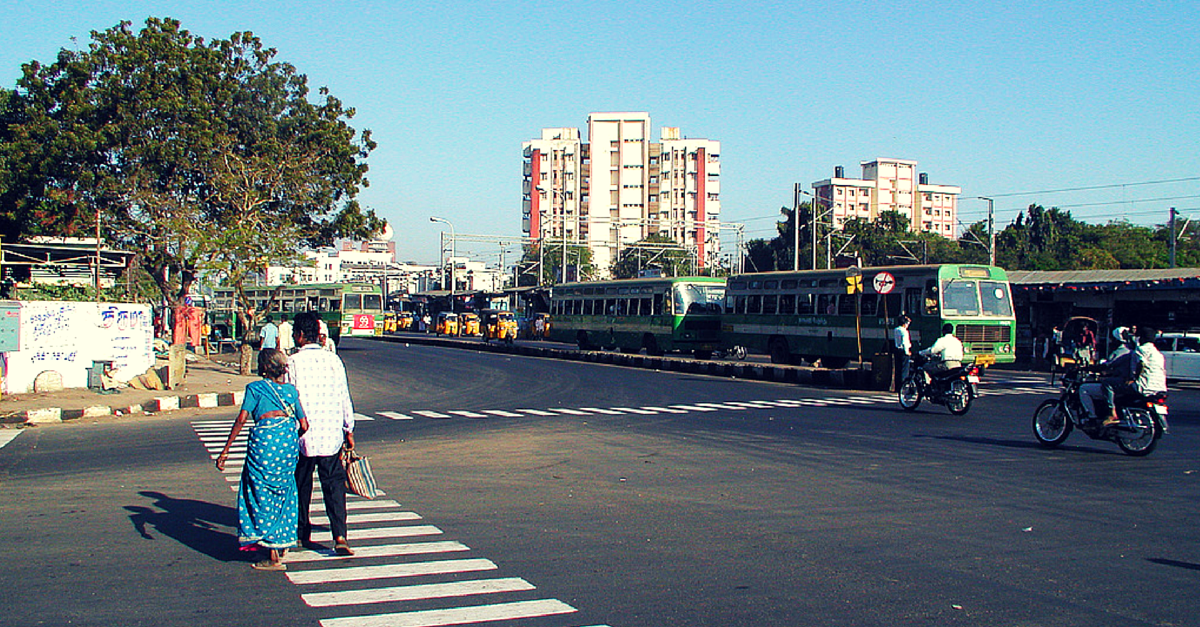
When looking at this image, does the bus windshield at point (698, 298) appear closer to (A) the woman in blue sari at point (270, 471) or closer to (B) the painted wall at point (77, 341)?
(B) the painted wall at point (77, 341)

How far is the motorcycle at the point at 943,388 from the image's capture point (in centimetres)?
1706

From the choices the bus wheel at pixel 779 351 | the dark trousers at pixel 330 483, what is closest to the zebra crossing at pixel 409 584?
the dark trousers at pixel 330 483

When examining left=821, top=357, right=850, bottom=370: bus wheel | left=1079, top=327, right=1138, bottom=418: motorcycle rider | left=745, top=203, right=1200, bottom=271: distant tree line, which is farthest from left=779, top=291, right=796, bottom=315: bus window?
left=745, top=203, right=1200, bottom=271: distant tree line

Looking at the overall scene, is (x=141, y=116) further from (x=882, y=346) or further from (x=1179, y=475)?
(x=1179, y=475)

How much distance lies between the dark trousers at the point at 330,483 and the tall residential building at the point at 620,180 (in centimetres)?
10748

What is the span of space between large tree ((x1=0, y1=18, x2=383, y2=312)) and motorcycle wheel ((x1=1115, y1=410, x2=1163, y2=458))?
2517cm

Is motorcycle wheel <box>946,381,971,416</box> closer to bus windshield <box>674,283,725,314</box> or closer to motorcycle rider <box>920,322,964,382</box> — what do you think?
motorcycle rider <box>920,322,964,382</box>

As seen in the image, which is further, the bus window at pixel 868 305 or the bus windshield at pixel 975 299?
the bus window at pixel 868 305

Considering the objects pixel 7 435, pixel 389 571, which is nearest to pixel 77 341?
pixel 7 435

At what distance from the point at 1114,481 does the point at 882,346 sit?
16.5 m

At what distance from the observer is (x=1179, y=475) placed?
10.6m

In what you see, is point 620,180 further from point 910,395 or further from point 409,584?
point 409,584

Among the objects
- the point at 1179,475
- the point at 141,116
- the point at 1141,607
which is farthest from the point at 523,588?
the point at 141,116

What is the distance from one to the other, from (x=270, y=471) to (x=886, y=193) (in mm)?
133234
